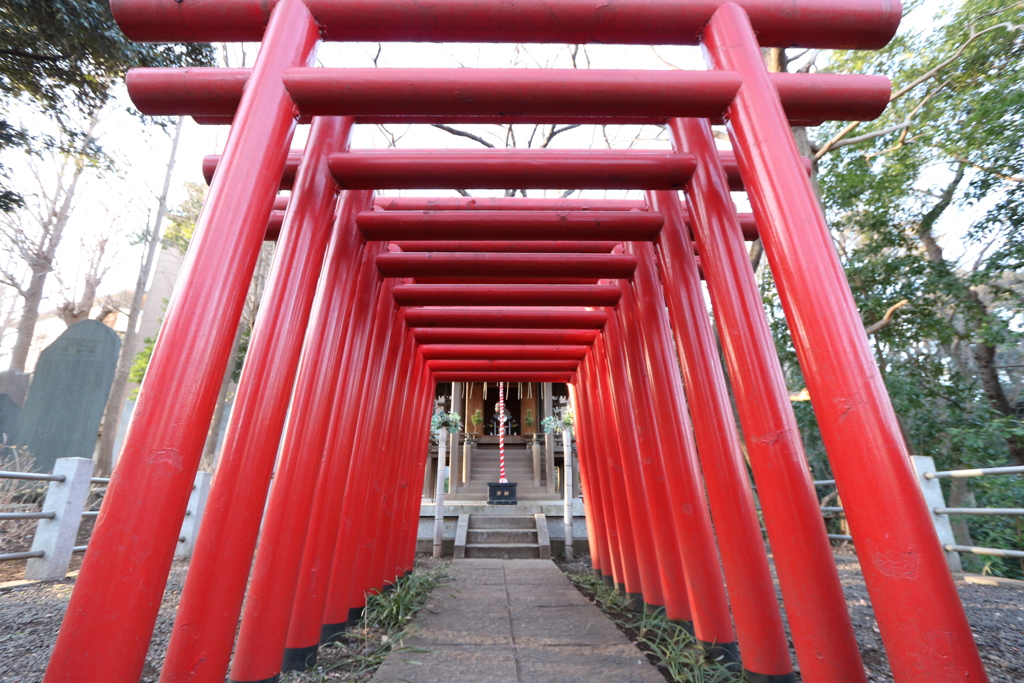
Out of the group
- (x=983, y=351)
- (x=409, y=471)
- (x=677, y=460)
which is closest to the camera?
(x=677, y=460)

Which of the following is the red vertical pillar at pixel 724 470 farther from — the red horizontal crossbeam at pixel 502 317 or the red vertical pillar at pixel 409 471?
the red vertical pillar at pixel 409 471

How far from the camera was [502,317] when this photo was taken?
5.71 meters

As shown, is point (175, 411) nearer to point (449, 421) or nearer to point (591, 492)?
point (591, 492)

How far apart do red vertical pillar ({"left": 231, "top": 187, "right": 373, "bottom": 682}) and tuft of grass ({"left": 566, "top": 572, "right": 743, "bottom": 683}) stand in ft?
8.19

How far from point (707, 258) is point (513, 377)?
4.90 meters

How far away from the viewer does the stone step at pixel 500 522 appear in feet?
31.6

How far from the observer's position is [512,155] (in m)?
3.25

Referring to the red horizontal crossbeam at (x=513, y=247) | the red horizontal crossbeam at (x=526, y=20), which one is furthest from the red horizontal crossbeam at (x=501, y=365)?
the red horizontal crossbeam at (x=526, y=20)

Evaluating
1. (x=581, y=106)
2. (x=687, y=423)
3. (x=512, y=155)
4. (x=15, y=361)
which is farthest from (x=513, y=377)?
(x=15, y=361)

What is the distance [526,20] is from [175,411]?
2482 millimetres

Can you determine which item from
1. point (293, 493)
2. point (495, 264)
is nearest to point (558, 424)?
point (495, 264)

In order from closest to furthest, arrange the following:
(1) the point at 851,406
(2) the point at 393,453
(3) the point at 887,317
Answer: (1) the point at 851,406
(2) the point at 393,453
(3) the point at 887,317

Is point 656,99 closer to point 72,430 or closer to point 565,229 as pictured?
point 565,229

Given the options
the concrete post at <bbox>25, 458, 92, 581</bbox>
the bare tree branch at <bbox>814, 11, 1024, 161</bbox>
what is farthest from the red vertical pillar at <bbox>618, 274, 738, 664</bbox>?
the bare tree branch at <bbox>814, 11, 1024, 161</bbox>
